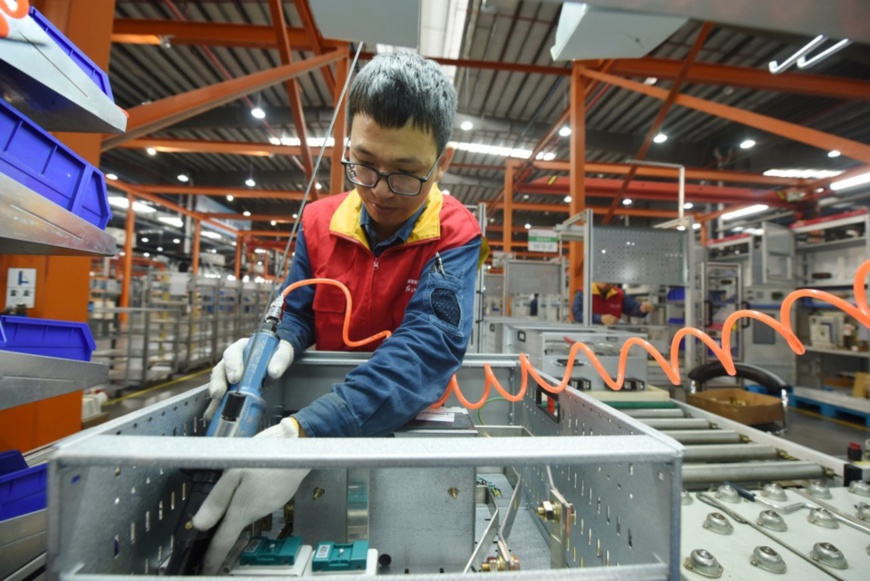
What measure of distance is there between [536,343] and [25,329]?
79.2 inches

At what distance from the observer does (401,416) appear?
2.39 feet

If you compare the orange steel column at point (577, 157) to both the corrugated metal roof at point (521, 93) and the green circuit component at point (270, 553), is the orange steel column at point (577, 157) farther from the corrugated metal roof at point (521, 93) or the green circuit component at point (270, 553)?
the green circuit component at point (270, 553)

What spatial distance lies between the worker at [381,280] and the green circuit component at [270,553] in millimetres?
37

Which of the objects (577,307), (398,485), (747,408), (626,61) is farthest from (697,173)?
(398,485)

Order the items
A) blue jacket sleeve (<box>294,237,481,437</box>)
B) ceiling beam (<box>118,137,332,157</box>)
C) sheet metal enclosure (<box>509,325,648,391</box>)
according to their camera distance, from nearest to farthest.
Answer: blue jacket sleeve (<box>294,237,481,437</box>) < sheet metal enclosure (<box>509,325,648,391</box>) < ceiling beam (<box>118,137,332,157</box>)

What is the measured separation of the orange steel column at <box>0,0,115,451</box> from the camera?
148cm

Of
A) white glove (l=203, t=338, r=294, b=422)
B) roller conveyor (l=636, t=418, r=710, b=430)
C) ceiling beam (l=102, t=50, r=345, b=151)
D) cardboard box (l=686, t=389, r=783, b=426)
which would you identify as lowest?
cardboard box (l=686, t=389, r=783, b=426)

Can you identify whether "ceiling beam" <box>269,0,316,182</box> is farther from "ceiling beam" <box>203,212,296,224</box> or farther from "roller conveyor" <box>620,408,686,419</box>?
"ceiling beam" <box>203,212,296,224</box>

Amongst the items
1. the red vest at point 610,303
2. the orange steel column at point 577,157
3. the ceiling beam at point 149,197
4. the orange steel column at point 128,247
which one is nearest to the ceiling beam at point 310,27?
the orange steel column at point 577,157

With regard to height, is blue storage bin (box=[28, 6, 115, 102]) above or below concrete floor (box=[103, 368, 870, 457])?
above

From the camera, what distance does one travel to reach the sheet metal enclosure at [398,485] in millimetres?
377

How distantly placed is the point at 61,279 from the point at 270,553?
5.65 feet

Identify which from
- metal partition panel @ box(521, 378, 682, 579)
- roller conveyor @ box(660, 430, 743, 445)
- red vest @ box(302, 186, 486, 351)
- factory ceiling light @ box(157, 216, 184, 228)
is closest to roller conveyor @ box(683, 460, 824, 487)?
roller conveyor @ box(660, 430, 743, 445)

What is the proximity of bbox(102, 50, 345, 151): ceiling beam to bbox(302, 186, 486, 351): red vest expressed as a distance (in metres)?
1.62
